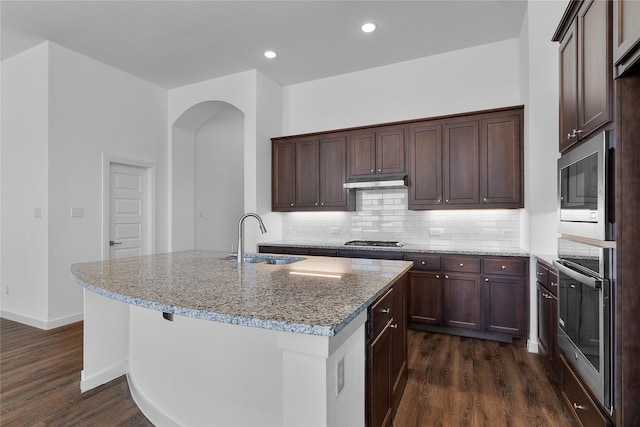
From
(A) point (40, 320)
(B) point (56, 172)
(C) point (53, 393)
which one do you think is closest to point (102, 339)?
(C) point (53, 393)

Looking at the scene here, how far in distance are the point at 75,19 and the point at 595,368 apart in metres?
4.99

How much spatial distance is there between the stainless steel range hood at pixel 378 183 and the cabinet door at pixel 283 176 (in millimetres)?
878

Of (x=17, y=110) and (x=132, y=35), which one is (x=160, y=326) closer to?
(x=132, y=35)

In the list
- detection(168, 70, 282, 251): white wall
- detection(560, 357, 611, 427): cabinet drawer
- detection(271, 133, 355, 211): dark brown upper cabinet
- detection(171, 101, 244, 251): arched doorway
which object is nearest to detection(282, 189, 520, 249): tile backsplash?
detection(271, 133, 355, 211): dark brown upper cabinet

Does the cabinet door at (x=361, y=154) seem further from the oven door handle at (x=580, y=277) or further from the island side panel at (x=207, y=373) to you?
the island side panel at (x=207, y=373)

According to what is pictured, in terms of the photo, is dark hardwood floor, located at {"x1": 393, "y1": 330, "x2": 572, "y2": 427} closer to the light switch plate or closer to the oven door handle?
Answer: the oven door handle

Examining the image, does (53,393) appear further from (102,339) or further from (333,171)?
(333,171)

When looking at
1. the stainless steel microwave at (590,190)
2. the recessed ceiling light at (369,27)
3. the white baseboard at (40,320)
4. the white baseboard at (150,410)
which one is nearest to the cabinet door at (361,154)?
the recessed ceiling light at (369,27)

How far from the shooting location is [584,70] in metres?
1.80

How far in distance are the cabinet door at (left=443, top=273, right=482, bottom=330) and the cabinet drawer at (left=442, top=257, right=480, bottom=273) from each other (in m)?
0.06

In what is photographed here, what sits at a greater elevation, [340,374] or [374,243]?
[374,243]

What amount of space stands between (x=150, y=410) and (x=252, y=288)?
108 centimetres

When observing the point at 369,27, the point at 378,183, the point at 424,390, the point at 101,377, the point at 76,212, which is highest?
the point at 369,27

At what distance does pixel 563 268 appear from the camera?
6.32ft
